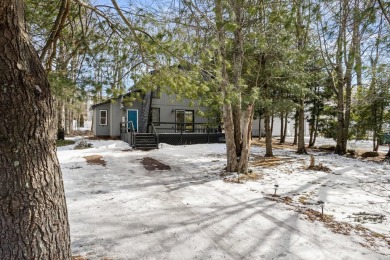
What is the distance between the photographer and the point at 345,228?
4.02 metres

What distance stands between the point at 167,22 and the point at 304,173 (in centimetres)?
642

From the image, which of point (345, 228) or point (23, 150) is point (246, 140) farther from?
point (23, 150)

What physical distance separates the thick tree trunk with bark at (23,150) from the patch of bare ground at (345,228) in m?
3.91

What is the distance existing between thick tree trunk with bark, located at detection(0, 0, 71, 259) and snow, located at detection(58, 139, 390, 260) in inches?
52.1

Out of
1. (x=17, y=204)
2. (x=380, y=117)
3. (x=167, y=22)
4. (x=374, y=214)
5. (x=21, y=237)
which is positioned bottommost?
(x=374, y=214)

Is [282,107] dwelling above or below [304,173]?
above

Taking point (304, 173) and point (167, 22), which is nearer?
point (167, 22)

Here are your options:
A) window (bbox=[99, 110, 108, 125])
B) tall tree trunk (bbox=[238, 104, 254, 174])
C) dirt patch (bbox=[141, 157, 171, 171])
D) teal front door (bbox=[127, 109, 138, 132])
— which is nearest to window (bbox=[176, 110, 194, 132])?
teal front door (bbox=[127, 109, 138, 132])

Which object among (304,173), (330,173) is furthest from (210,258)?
(330,173)

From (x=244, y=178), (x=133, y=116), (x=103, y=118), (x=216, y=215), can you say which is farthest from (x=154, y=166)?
(x=103, y=118)

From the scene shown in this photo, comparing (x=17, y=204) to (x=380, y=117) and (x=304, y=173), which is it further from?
(x=380, y=117)

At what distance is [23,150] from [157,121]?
654 inches

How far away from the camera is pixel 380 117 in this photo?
13.0 meters

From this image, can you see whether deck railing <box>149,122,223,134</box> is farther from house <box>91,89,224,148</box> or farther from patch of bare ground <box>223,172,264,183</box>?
patch of bare ground <box>223,172,264,183</box>
